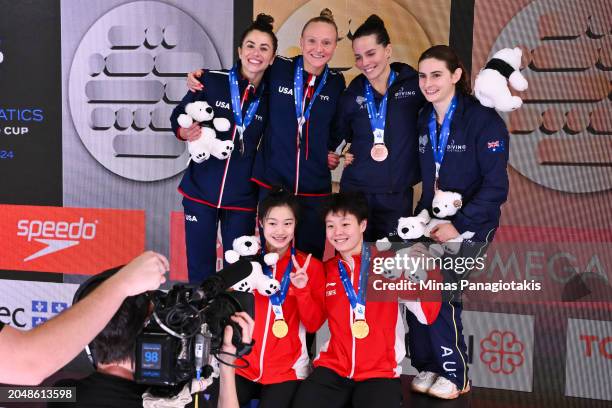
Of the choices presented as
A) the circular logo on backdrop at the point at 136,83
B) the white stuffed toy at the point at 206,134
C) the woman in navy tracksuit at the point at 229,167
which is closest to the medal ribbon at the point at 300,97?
the woman in navy tracksuit at the point at 229,167

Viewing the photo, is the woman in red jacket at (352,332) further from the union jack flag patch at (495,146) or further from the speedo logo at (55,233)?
the speedo logo at (55,233)

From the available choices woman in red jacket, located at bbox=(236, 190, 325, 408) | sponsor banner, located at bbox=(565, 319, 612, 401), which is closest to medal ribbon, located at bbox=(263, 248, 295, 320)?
woman in red jacket, located at bbox=(236, 190, 325, 408)

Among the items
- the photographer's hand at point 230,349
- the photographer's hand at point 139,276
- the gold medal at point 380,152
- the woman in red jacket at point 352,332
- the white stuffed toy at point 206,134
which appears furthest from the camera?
the white stuffed toy at point 206,134

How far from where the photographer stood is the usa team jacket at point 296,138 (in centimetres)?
324

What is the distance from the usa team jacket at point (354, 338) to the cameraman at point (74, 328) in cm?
168

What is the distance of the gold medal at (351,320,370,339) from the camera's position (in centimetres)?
276

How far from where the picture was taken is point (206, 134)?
323 centimetres

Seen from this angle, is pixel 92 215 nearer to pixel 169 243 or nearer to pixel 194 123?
pixel 169 243

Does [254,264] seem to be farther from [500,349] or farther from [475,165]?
[500,349]

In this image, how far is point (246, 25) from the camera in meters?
4.04

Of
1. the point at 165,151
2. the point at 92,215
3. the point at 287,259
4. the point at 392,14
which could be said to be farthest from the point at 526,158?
the point at 92,215

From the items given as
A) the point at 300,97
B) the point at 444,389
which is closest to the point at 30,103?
the point at 300,97

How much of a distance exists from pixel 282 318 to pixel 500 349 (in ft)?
5.64

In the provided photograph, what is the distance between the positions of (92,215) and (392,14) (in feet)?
8.37
